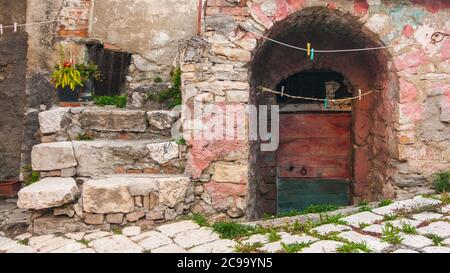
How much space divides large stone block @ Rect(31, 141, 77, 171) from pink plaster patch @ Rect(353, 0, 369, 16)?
139 inches

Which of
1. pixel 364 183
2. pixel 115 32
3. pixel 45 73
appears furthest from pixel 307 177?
A: pixel 45 73

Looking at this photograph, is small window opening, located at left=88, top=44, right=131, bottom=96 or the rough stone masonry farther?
small window opening, located at left=88, top=44, right=131, bottom=96

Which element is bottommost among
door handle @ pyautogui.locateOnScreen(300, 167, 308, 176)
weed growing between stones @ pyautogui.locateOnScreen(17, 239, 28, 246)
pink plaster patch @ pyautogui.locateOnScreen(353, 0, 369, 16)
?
weed growing between stones @ pyautogui.locateOnScreen(17, 239, 28, 246)

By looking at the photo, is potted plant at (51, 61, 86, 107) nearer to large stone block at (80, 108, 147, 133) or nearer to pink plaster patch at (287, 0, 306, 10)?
large stone block at (80, 108, 147, 133)

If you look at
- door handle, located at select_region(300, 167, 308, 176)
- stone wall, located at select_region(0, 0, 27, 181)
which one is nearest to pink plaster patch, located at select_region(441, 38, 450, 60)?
door handle, located at select_region(300, 167, 308, 176)

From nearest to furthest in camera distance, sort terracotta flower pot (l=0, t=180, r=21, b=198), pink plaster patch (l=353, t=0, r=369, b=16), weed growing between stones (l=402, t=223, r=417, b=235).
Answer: weed growing between stones (l=402, t=223, r=417, b=235)
pink plaster patch (l=353, t=0, r=369, b=16)
terracotta flower pot (l=0, t=180, r=21, b=198)

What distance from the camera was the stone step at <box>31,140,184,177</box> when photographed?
13.8 ft

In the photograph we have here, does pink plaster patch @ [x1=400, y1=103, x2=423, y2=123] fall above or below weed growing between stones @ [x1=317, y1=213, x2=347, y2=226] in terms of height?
above

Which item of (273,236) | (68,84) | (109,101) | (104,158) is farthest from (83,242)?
(109,101)

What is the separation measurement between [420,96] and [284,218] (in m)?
2.12

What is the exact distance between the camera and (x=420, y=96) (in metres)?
4.48

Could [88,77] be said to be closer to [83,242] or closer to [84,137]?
[84,137]

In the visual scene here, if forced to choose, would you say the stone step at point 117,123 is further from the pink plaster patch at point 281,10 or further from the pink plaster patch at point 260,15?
the pink plaster patch at point 281,10

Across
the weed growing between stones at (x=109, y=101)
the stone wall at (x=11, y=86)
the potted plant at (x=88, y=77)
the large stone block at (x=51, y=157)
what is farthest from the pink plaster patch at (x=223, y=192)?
the stone wall at (x=11, y=86)
